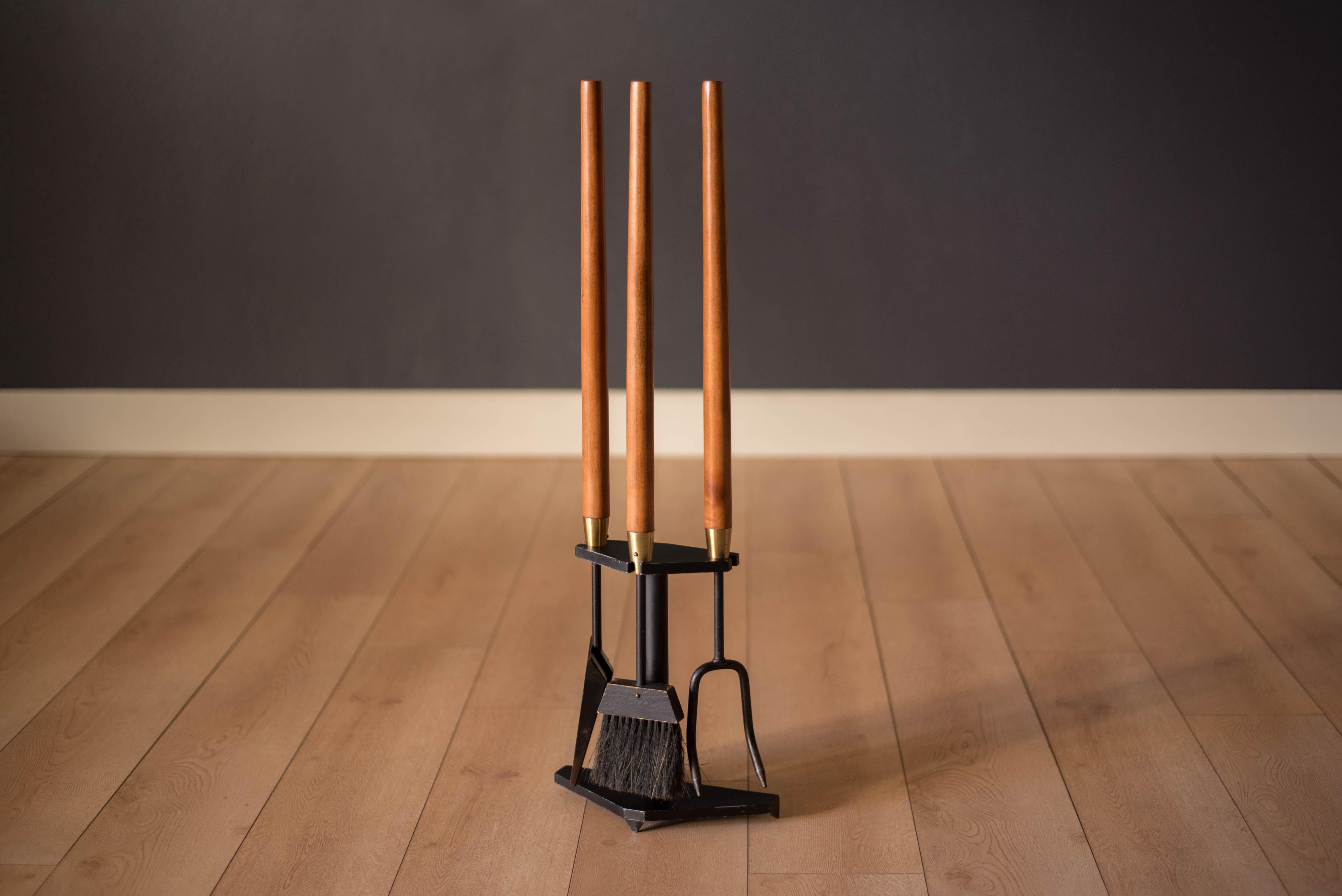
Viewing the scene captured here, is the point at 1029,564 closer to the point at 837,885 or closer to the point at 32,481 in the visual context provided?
the point at 837,885

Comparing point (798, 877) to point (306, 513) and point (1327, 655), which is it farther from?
point (306, 513)

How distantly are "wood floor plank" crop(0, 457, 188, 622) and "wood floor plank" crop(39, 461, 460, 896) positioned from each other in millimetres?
400

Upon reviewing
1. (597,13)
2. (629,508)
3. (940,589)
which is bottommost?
(940,589)

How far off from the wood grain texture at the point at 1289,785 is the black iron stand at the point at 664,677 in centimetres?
50

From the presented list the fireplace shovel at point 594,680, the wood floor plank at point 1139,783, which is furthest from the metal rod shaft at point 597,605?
the wood floor plank at point 1139,783

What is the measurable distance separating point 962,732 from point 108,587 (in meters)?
1.32

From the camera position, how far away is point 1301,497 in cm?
225

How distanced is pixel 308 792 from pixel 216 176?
1.63 meters

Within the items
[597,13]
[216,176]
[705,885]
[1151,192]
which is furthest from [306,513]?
[1151,192]

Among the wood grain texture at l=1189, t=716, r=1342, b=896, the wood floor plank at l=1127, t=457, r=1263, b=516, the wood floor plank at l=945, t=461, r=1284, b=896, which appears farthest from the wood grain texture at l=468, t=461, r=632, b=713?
the wood floor plank at l=1127, t=457, r=1263, b=516

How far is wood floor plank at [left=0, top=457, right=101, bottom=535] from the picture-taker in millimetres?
2209

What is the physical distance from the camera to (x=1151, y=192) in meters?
2.42

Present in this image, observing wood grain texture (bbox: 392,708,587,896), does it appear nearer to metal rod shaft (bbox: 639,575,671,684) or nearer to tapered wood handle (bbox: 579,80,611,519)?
metal rod shaft (bbox: 639,575,671,684)

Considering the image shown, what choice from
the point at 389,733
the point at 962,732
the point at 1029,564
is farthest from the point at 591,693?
the point at 1029,564
